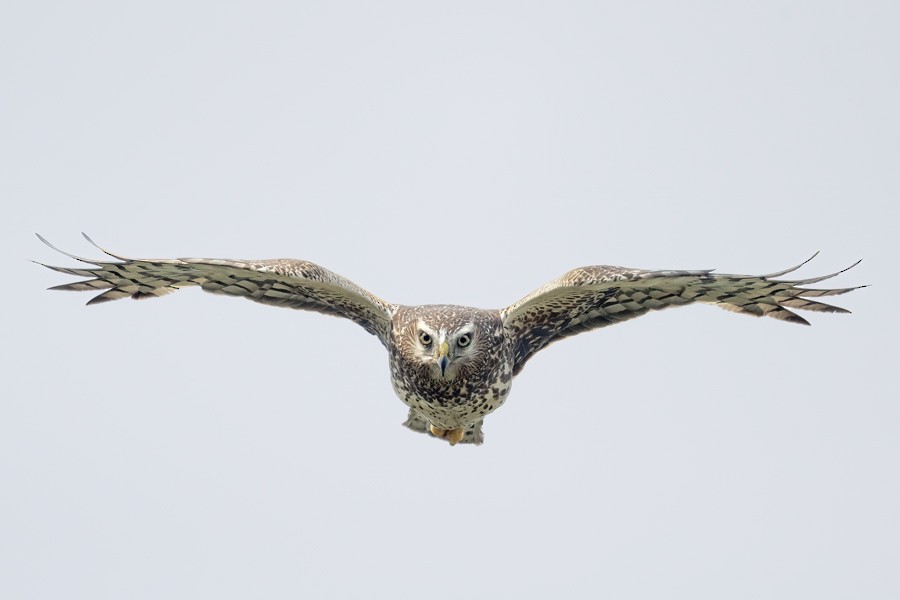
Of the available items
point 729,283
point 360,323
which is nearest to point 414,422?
point 360,323

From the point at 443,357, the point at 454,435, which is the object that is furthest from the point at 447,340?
the point at 454,435

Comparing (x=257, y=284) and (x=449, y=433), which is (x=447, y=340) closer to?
(x=449, y=433)

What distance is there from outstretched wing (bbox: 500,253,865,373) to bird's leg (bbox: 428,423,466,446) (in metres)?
0.90

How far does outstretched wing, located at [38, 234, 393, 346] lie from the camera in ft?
35.0

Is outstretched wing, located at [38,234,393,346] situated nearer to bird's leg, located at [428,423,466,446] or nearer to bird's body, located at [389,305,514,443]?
bird's body, located at [389,305,514,443]

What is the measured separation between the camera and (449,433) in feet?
38.0

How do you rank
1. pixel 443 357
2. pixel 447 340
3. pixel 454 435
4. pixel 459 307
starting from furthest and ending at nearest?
pixel 454 435
pixel 459 307
pixel 447 340
pixel 443 357

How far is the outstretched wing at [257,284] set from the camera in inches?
420

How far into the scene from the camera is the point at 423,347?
32.9 feet

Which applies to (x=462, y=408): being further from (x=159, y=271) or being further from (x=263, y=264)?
(x=159, y=271)

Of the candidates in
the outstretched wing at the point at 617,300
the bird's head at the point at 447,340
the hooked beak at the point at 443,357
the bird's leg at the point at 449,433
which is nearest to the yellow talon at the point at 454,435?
the bird's leg at the point at 449,433

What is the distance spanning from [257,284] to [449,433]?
2481 millimetres

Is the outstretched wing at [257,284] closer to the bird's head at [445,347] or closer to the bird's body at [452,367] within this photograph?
the bird's body at [452,367]

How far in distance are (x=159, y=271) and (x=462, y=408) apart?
10.8 ft
